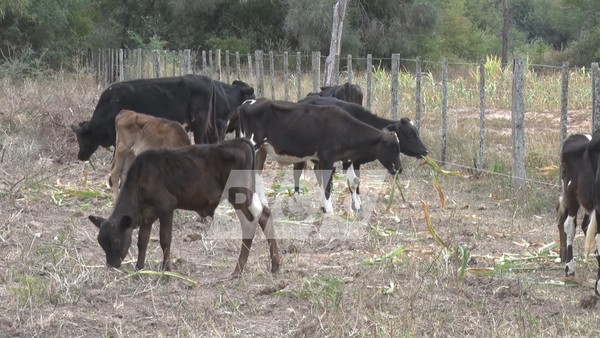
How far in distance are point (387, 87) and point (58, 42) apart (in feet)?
62.3

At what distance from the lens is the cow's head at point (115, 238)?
9.18m

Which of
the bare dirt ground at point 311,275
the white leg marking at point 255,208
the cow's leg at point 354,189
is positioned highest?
the white leg marking at point 255,208

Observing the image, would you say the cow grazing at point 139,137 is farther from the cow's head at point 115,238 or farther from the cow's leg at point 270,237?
the cow's head at point 115,238

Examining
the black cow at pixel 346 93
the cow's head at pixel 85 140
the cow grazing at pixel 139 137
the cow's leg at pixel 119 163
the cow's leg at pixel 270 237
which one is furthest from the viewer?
the black cow at pixel 346 93

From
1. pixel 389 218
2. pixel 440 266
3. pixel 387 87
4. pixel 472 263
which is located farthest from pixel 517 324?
A: pixel 387 87

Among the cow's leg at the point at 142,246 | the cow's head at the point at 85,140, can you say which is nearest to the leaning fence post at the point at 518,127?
the cow's head at the point at 85,140

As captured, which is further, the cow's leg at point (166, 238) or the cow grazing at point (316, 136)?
the cow grazing at point (316, 136)

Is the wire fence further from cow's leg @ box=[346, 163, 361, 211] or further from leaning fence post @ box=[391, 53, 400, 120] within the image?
cow's leg @ box=[346, 163, 361, 211]

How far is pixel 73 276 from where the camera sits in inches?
345

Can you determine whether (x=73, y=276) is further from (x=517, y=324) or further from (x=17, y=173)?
(x=17, y=173)

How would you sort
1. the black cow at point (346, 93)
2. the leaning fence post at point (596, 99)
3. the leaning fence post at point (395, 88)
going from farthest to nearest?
the leaning fence post at point (395, 88), the black cow at point (346, 93), the leaning fence post at point (596, 99)

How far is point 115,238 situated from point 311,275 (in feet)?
5.66

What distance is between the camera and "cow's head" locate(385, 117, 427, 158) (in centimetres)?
1386

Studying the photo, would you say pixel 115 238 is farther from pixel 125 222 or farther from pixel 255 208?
pixel 255 208
